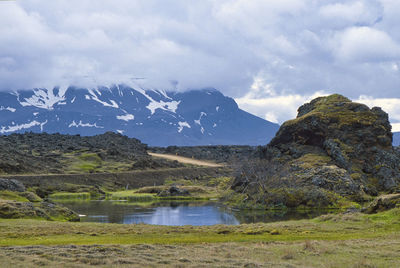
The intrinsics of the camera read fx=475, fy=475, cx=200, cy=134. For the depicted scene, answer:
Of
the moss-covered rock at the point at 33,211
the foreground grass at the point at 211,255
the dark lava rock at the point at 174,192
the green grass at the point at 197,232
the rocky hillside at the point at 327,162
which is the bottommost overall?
the foreground grass at the point at 211,255

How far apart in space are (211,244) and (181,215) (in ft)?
143

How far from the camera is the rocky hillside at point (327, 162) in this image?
9131 cm

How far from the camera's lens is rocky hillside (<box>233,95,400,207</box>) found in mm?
91312

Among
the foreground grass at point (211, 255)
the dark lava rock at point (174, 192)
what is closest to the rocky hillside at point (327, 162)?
the dark lava rock at point (174, 192)

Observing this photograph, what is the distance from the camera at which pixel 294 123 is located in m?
116

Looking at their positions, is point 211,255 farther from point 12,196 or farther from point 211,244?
point 12,196

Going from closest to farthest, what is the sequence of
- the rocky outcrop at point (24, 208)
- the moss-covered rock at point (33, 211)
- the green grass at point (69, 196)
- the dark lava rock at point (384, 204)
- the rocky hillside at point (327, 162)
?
the dark lava rock at point (384, 204) < the moss-covered rock at point (33, 211) < the rocky outcrop at point (24, 208) < the rocky hillside at point (327, 162) < the green grass at point (69, 196)

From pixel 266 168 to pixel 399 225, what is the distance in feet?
175

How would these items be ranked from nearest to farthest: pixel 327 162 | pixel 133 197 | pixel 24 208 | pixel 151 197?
pixel 24 208 → pixel 327 162 → pixel 133 197 → pixel 151 197

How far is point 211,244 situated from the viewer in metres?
39.2

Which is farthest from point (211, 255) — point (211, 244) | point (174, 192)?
point (174, 192)

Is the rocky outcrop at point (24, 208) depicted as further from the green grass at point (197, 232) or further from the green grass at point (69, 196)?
the green grass at point (69, 196)

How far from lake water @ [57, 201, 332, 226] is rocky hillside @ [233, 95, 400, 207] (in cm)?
800

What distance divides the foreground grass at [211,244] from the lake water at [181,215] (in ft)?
60.7
